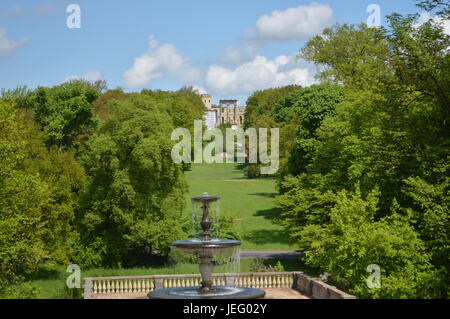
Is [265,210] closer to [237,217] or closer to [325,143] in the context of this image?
[237,217]

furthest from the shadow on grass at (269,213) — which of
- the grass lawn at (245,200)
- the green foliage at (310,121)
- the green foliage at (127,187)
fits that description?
the green foliage at (127,187)

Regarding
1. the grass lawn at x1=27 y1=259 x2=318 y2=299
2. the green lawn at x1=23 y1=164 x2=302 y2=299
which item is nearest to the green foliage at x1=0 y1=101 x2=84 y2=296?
the grass lawn at x1=27 y1=259 x2=318 y2=299

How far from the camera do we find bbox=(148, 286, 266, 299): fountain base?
72.2 ft

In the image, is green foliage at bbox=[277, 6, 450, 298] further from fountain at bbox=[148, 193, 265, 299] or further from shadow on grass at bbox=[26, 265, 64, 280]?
shadow on grass at bbox=[26, 265, 64, 280]

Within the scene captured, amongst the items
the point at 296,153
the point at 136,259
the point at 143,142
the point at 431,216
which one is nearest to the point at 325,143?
the point at 296,153

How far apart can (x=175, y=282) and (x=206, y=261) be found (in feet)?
25.1

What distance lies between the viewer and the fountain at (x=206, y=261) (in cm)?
2209

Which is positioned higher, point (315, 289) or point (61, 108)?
point (61, 108)

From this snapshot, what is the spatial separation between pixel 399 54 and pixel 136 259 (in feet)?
78.3

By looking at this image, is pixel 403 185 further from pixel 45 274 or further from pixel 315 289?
pixel 45 274

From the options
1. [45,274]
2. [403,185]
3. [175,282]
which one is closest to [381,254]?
[403,185]

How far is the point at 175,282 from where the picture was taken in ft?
101

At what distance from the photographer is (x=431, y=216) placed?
24594mm
